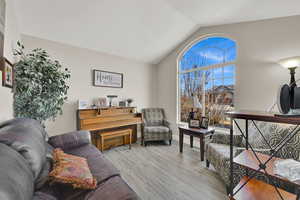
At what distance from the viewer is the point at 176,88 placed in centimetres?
395

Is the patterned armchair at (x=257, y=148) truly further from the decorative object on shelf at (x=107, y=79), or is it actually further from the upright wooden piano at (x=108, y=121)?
the decorative object on shelf at (x=107, y=79)

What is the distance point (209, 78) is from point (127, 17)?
7.76ft

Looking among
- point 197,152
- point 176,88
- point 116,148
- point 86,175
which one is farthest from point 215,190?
point 176,88

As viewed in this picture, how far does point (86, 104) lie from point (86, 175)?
7.30 feet

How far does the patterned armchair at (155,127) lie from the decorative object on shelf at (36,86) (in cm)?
209

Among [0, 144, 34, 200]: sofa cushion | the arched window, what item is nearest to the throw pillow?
[0, 144, 34, 200]: sofa cushion

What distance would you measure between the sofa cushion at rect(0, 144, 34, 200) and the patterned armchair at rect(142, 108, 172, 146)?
8.74 ft

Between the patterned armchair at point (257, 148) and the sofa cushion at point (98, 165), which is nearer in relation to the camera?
the sofa cushion at point (98, 165)

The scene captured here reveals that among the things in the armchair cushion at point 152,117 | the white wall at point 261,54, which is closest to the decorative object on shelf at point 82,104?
the armchair cushion at point 152,117

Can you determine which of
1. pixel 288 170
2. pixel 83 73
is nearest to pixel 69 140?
pixel 83 73

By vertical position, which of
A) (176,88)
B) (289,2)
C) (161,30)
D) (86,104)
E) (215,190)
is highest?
(161,30)

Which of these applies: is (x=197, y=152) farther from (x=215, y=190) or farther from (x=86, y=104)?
(x=86, y=104)

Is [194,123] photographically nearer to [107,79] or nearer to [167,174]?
[167,174]

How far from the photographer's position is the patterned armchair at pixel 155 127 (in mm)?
3365
